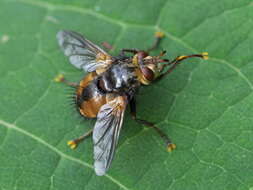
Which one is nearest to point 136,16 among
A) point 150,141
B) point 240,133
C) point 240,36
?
point 240,36

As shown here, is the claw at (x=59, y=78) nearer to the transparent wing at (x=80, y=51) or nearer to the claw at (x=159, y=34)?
the transparent wing at (x=80, y=51)

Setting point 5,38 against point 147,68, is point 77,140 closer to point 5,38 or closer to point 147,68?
point 147,68

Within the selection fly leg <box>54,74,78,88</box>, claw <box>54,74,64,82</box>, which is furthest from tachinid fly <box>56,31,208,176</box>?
claw <box>54,74,64,82</box>

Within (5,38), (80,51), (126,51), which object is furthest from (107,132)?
(5,38)

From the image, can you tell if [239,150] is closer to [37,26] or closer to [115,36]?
[115,36]

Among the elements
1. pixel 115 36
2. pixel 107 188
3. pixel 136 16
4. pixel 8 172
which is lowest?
pixel 8 172

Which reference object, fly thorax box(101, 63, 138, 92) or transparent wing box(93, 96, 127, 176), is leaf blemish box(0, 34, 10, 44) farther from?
transparent wing box(93, 96, 127, 176)
